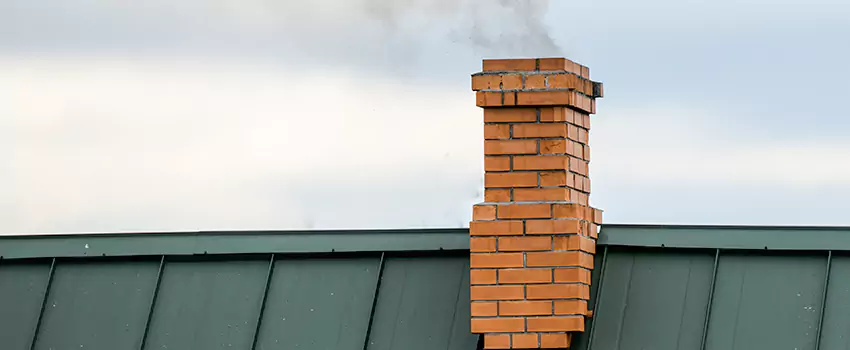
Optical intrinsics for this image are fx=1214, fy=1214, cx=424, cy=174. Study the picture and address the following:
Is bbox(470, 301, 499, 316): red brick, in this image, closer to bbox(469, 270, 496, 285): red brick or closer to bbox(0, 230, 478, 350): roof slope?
bbox(469, 270, 496, 285): red brick

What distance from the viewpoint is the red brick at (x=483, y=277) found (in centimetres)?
697

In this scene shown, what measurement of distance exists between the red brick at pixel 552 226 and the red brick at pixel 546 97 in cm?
69

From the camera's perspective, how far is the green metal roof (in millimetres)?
7012

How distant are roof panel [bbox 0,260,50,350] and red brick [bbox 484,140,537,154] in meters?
3.36

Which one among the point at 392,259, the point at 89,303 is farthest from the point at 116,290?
the point at 392,259

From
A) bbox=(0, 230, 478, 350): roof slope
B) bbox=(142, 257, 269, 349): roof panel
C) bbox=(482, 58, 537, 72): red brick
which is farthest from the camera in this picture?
bbox=(142, 257, 269, 349): roof panel

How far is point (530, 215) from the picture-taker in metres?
7.00

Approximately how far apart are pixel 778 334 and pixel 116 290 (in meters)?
4.27

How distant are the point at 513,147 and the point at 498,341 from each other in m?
1.13

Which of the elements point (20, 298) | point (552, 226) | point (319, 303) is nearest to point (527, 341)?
point (552, 226)

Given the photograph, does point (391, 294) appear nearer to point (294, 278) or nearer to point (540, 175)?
point (294, 278)

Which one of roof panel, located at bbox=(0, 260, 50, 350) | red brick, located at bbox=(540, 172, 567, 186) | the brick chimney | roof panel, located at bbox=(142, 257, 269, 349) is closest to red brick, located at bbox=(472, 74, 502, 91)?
the brick chimney

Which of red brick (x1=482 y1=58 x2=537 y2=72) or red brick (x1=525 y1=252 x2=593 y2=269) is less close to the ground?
red brick (x1=482 y1=58 x2=537 y2=72)

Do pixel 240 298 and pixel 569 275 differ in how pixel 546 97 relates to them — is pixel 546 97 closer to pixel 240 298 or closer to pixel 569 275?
pixel 569 275
